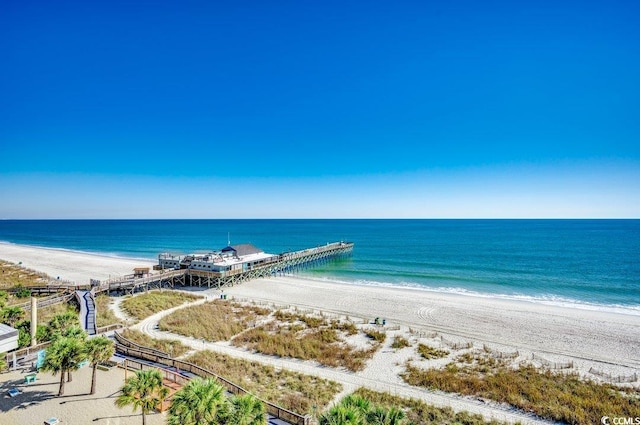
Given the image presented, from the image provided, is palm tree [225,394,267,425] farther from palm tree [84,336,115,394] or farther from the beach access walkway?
palm tree [84,336,115,394]

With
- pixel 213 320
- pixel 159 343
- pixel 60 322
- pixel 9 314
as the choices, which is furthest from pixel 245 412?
pixel 9 314

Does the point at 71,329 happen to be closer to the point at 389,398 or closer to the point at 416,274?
the point at 389,398

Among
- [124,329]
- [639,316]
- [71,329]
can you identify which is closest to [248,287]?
[124,329]

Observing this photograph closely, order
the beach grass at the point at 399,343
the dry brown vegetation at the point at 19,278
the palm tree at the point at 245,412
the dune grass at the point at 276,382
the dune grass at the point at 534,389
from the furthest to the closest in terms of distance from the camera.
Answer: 1. the dry brown vegetation at the point at 19,278
2. the beach grass at the point at 399,343
3. the dune grass at the point at 276,382
4. the dune grass at the point at 534,389
5. the palm tree at the point at 245,412

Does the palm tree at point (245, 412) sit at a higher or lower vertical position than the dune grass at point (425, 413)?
higher

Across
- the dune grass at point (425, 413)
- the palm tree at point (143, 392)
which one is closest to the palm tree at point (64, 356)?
the palm tree at point (143, 392)

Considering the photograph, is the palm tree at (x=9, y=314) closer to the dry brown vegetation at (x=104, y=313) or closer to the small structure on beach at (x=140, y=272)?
the dry brown vegetation at (x=104, y=313)
